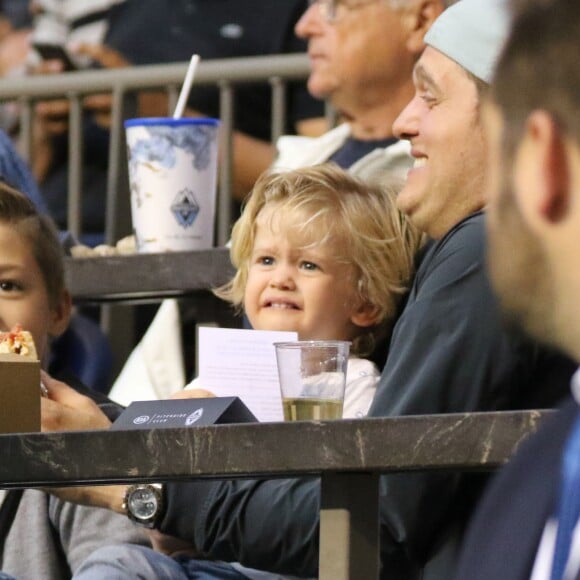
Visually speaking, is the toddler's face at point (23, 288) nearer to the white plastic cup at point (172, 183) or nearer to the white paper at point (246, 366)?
the white plastic cup at point (172, 183)

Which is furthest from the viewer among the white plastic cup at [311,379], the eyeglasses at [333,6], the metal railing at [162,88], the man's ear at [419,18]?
the metal railing at [162,88]

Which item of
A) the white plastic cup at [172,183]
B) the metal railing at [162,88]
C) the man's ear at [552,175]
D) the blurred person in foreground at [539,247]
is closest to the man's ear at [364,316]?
the white plastic cup at [172,183]

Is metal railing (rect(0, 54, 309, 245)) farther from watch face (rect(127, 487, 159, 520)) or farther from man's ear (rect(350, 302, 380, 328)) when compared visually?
watch face (rect(127, 487, 159, 520))

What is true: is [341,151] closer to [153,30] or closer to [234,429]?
[153,30]

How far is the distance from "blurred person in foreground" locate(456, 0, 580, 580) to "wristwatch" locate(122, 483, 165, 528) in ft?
3.58

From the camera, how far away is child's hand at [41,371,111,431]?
8.80 feet

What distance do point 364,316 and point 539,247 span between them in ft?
5.63

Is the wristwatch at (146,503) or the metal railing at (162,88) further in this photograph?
the metal railing at (162,88)

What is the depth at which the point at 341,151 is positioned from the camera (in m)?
4.00

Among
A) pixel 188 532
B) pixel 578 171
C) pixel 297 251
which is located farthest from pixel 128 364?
pixel 578 171

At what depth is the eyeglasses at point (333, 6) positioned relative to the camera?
13.7 ft

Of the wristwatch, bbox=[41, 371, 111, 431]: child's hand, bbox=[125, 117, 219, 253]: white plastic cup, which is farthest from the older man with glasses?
the wristwatch

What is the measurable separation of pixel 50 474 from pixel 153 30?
3225 millimetres

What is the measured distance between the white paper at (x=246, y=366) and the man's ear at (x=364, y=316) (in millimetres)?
347
